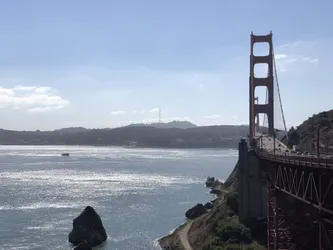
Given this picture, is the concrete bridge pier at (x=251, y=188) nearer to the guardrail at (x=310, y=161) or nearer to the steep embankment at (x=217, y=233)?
the steep embankment at (x=217, y=233)

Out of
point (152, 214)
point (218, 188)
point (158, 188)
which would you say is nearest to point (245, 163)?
point (152, 214)

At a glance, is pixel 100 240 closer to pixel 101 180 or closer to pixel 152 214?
pixel 152 214

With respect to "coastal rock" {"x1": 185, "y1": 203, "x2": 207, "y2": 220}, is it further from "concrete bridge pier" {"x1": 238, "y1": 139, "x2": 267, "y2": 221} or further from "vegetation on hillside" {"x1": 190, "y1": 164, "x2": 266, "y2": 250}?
"concrete bridge pier" {"x1": 238, "y1": 139, "x2": 267, "y2": 221}

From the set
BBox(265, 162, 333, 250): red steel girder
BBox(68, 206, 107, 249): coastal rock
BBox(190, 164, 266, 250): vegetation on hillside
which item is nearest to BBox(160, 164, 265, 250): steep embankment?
BBox(190, 164, 266, 250): vegetation on hillside

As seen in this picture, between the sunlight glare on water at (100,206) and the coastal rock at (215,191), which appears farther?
the coastal rock at (215,191)

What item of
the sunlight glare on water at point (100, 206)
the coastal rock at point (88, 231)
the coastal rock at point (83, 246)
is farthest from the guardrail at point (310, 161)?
the coastal rock at point (88, 231)
